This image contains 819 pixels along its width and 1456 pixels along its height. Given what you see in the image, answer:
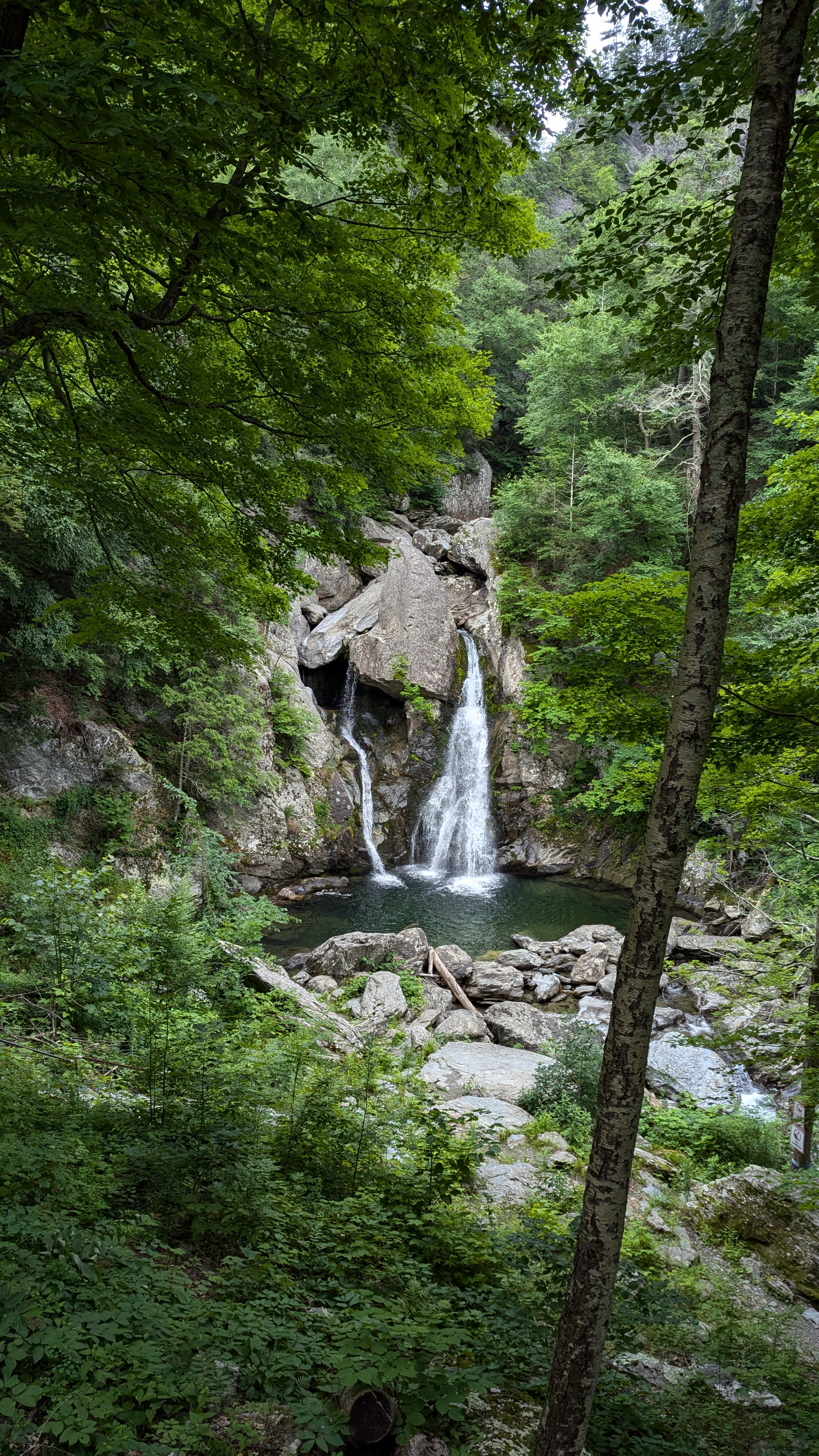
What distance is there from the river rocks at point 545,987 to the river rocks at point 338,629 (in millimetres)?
10655

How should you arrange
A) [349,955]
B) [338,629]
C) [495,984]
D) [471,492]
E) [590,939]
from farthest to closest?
[471,492]
[338,629]
[590,939]
[495,984]
[349,955]

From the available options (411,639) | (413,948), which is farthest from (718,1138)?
(411,639)

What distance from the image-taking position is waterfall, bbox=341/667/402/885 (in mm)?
17016

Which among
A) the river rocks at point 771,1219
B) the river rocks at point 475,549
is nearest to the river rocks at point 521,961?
the river rocks at point 771,1219

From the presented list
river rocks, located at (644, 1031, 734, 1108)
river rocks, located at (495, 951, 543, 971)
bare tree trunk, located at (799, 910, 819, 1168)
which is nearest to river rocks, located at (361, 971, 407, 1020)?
river rocks, located at (495, 951, 543, 971)

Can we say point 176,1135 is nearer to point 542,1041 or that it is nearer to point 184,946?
point 184,946

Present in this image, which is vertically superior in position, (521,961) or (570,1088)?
(521,961)

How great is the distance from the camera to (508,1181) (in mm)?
5281

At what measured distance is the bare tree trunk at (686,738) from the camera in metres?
2.16

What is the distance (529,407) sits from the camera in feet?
74.9

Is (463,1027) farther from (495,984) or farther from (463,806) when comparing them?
(463,806)

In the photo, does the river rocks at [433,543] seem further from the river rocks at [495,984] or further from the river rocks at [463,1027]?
the river rocks at [463,1027]

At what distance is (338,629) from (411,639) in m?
2.17

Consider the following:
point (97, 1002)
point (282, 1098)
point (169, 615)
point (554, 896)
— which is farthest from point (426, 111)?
point (554, 896)
